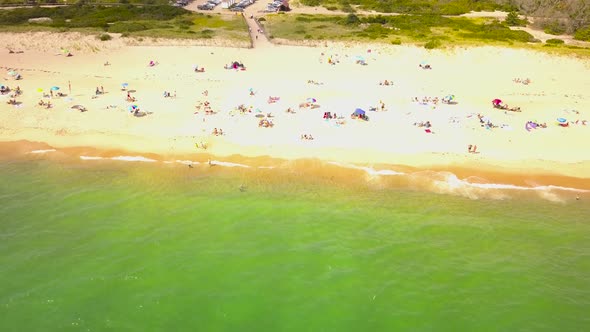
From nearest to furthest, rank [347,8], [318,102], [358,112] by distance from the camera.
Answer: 1. [358,112]
2. [318,102]
3. [347,8]

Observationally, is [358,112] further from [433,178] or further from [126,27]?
[126,27]

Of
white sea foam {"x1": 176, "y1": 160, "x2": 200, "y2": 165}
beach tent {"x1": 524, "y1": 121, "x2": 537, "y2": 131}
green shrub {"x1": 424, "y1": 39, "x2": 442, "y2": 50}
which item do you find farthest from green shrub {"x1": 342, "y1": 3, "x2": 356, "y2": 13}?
white sea foam {"x1": 176, "y1": 160, "x2": 200, "y2": 165}

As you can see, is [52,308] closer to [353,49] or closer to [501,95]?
[501,95]

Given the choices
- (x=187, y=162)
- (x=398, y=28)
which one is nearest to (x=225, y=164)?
(x=187, y=162)

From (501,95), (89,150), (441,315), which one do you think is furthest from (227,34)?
(441,315)

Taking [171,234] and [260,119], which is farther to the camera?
[260,119]

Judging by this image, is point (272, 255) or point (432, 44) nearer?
point (272, 255)
